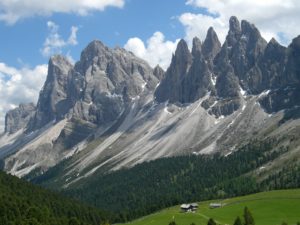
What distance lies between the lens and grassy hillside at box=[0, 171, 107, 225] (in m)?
139

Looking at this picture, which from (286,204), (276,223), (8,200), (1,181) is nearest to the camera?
(8,200)

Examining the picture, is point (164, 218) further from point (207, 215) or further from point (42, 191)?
point (42, 191)

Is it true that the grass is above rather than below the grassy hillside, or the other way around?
below

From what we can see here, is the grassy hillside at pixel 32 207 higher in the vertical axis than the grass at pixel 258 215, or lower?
higher

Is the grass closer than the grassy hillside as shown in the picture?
No

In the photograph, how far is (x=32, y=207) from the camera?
143875 mm

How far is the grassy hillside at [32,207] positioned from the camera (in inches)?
5463

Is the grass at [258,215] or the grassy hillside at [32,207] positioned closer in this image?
the grassy hillside at [32,207]

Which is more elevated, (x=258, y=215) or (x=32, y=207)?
(x=32, y=207)

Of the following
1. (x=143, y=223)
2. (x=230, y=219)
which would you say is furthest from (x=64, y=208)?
(x=230, y=219)

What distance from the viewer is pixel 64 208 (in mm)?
186875

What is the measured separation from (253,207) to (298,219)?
2687cm

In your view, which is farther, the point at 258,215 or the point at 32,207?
the point at 258,215

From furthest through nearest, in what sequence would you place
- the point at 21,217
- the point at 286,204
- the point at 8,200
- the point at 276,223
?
the point at 286,204
the point at 276,223
the point at 8,200
the point at 21,217
